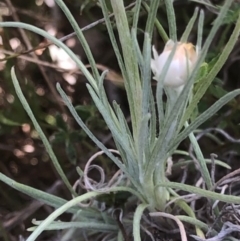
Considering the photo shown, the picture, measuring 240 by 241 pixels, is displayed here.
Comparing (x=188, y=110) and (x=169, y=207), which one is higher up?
(x=188, y=110)

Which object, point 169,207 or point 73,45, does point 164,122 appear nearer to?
point 169,207

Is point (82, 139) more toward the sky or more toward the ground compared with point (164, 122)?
more toward the ground

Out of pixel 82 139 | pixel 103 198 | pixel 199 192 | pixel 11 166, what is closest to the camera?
pixel 199 192

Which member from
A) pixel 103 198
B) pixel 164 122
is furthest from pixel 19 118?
pixel 164 122

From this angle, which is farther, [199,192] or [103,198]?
[103,198]

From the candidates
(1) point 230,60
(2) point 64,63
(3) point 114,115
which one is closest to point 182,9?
(1) point 230,60

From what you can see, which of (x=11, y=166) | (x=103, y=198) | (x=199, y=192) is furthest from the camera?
(x=11, y=166)

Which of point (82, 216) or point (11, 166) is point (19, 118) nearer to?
point (11, 166)

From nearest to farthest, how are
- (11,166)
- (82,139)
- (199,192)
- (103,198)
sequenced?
(199,192) < (103,198) < (82,139) < (11,166)

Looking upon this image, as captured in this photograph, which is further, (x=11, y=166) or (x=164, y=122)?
(x=11, y=166)
